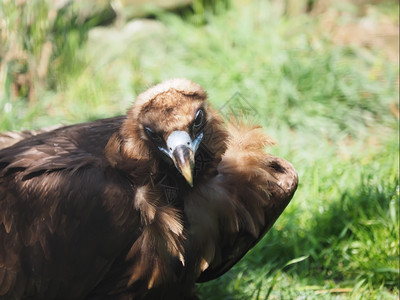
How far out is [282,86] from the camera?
18.5 ft

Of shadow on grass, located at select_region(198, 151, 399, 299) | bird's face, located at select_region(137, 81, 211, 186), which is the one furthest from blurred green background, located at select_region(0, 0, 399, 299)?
bird's face, located at select_region(137, 81, 211, 186)

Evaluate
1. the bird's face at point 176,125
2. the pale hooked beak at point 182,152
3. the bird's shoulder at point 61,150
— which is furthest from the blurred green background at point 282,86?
the pale hooked beak at point 182,152

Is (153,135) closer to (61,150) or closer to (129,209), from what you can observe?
(129,209)

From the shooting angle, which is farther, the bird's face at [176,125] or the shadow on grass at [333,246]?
the shadow on grass at [333,246]

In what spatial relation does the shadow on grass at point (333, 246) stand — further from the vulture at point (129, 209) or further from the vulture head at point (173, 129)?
the vulture head at point (173, 129)

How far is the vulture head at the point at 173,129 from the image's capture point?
2.83 m

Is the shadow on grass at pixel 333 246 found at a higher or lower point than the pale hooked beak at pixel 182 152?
lower

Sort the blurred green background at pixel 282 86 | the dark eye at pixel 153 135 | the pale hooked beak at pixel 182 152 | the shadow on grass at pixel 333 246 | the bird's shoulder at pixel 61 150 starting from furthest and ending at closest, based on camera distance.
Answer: the blurred green background at pixel 282 86 < the shadow on grass at pixel 333 246 < the bird's shoulder at pixel 61 150 < the dark eye at pixel 153 135 < the pale hooked beak at pixel 182 152

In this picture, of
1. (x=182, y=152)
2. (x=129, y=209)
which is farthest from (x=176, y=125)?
(x=129, y=209)

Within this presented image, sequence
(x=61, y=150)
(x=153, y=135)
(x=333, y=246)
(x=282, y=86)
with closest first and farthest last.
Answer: (x=153, y=135) → (x=61, y=150) → (x=333, y=246) → (x=282, y=86)

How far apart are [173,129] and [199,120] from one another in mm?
202

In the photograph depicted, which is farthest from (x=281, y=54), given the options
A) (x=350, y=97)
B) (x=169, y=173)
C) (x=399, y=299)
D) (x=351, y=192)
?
(x=169, y=173)

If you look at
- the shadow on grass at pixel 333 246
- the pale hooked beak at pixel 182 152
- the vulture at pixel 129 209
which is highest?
the pale hooked beak at pixel 182 152

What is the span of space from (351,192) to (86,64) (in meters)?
2.78
